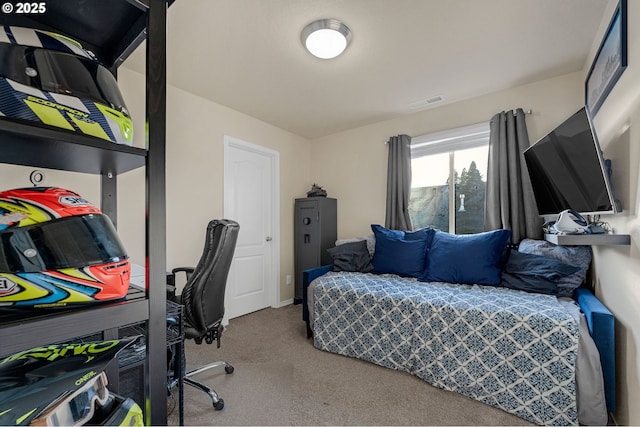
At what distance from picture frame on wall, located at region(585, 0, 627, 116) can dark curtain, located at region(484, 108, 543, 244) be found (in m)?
0.64

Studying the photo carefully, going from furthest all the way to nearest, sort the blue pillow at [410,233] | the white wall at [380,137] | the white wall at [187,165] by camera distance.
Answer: the blue pillow at [410,233] → the white wall at [380,137] → the white wall at [187,165]

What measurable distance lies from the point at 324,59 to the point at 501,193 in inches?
82.0

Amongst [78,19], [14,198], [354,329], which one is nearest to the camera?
[14,198]

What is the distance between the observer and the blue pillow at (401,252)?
2838 millimetres

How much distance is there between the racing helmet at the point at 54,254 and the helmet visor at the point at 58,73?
21cm

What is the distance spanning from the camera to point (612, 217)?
5.59 feet

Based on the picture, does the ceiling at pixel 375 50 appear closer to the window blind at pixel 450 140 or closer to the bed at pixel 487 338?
the window blind at pixel 450 140

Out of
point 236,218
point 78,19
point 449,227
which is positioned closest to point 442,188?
point 449,227

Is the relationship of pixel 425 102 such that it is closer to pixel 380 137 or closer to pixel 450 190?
pixel 380 137

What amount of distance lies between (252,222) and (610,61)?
334 centimetres

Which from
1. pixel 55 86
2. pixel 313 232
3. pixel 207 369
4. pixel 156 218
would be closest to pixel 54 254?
pixel 156 218

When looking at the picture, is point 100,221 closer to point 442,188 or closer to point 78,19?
point 78,19

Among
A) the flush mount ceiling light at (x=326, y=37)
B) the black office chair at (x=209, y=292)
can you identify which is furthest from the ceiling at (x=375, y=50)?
the black office chair at (x=209, y=292)

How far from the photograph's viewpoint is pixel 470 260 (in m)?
2.53
